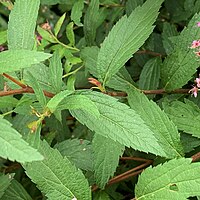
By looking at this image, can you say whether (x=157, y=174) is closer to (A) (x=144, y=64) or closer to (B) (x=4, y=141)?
(B) (x=4, y=141)

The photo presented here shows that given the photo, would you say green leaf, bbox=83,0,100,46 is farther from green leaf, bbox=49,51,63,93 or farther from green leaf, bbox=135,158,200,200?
green leaf, bbox=135,158,200,200

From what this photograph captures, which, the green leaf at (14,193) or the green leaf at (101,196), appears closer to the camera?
the green leaf at (101,196)

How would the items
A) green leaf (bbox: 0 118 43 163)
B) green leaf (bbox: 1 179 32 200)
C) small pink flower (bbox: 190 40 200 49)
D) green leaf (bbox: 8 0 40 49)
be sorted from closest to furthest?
green leaf (bbox: 0 118 43 163)
green leaf (bbox: 8 0 40 49)
small pink flower (bbox: 190 40 200 49)
green leaf (bbox: 1 179 32 200)

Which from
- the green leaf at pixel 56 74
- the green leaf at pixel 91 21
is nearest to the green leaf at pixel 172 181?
the green leaf at pixel 56 74

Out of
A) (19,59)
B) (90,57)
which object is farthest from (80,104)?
(90,57)

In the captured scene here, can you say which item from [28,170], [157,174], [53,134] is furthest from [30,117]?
[157,174]

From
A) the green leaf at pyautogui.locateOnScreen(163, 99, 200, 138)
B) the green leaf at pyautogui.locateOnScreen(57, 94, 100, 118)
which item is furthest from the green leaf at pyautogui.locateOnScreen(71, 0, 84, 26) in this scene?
the green leaf at pyautogui.locateOnScreen(57, 94, 100, 118)

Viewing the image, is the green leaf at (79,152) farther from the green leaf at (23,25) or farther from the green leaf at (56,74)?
the green leaf at (23,25)
